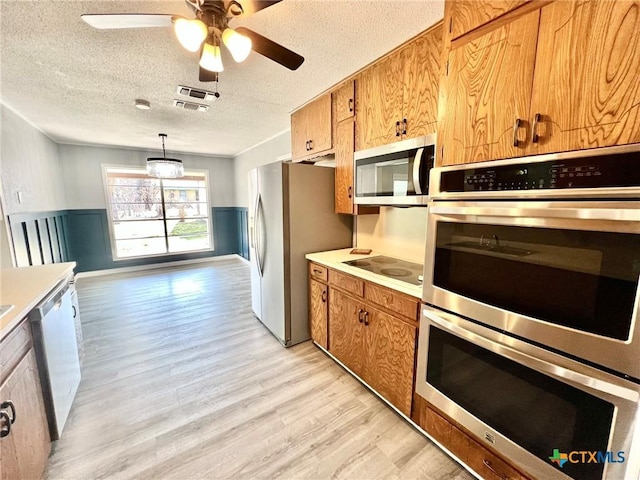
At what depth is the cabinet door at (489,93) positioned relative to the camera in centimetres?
100

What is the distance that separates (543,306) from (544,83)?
829 millimetres

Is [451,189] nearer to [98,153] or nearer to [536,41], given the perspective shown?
[536,41]

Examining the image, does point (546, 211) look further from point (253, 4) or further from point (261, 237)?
point (261, 237)

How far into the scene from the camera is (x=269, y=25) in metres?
1.54

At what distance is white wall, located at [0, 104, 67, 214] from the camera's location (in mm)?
2656

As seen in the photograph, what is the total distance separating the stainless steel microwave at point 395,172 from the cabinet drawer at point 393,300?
601 millimetres

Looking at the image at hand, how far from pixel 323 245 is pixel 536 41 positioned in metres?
2.01

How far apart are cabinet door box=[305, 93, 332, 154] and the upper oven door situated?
1.51 m

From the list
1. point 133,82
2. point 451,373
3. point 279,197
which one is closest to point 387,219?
point 279,197

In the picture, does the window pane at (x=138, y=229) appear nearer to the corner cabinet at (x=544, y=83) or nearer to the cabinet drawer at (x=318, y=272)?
the cabinet drawer at (x=318, y=272)

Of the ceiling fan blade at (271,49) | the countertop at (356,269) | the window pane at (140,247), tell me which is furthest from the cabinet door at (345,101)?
the window pane at (140,247)

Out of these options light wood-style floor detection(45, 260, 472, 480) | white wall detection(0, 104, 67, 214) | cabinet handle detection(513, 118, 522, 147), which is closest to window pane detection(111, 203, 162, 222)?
white wall detection(0, 104, 67, 214)

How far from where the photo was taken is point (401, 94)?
1727mm

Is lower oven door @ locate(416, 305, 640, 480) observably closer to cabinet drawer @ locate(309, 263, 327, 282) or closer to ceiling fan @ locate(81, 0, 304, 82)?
cabinet drawer @ locate(309, 263, 327, 282)
